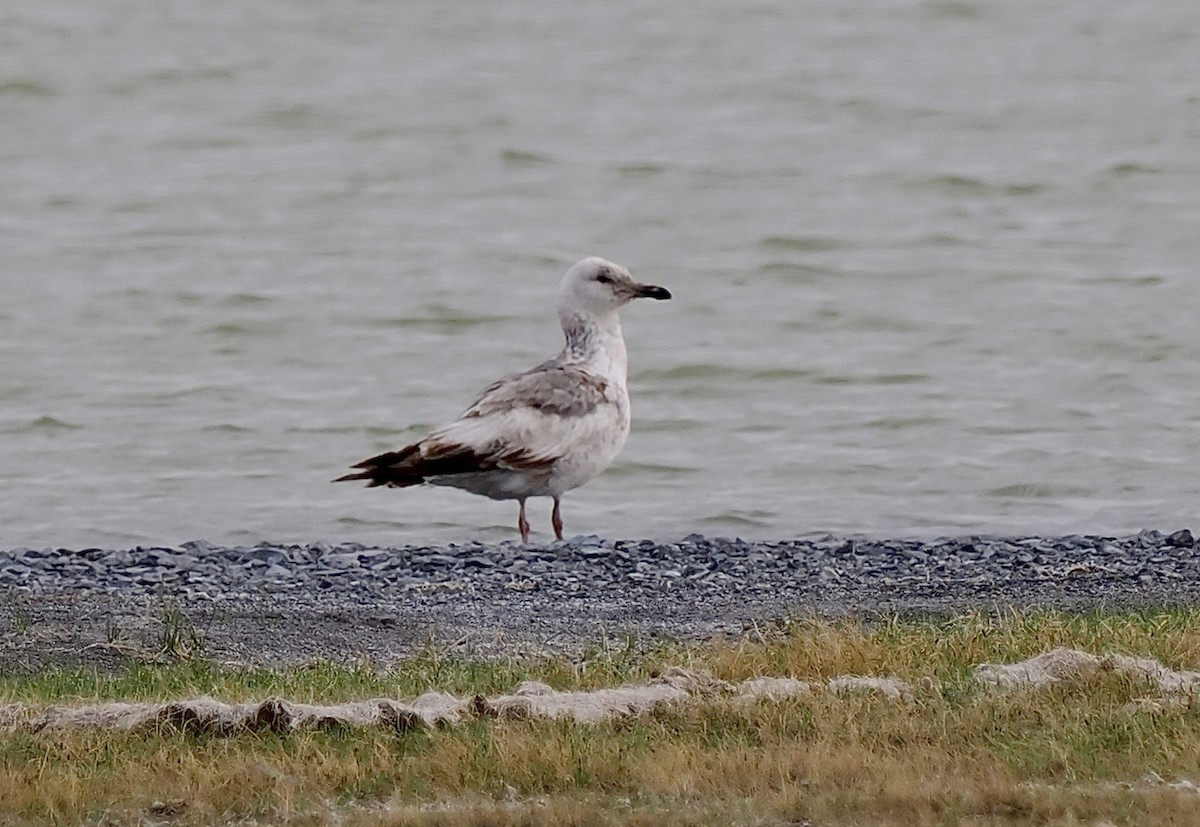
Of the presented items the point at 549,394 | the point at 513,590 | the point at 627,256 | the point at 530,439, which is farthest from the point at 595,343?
the point at 627,256

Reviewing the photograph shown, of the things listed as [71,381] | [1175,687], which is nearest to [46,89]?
[71,381]

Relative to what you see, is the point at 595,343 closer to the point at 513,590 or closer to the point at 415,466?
the point at 415,466

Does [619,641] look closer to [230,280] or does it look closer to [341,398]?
[341,398]

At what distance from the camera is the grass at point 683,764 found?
594cm

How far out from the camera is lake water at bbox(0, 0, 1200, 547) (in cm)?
1695

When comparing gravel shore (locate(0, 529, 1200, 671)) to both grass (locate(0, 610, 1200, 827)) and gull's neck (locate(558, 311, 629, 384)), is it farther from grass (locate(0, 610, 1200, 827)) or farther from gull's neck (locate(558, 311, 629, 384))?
grass (locate(0, 610, 1200, 827))

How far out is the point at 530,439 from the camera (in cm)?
1218

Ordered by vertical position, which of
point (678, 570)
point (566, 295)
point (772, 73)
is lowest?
point (678, 570)

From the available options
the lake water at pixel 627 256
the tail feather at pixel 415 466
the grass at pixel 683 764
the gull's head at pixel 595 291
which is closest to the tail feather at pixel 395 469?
the tail feather at pixel 415 466

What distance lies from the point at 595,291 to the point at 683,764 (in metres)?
7.00

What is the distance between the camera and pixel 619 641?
30.2 ft

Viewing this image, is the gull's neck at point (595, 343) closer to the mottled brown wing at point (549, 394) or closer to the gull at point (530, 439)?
the gull at point (530, 439)

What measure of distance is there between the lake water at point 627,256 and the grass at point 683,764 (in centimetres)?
795

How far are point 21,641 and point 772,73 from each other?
25.9 m
